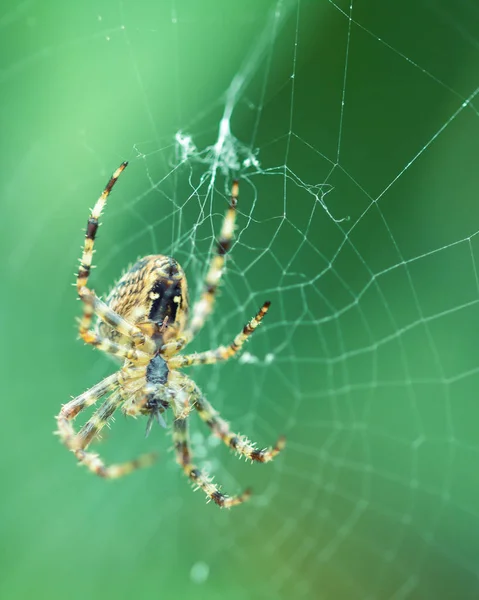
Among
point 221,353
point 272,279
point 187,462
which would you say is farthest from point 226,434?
point 272,279

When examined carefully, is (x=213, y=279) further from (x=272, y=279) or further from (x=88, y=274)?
(x=272, y=279)

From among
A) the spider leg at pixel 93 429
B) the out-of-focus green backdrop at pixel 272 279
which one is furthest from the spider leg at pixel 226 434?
the out-of-focus green backdrop at pixel 272 279

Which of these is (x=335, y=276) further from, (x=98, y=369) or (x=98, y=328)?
(x=98, y=369)

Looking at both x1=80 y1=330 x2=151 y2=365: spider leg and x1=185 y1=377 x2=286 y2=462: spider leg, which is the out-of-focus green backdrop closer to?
x1=185 y1=377 x2=286 y2=462: spider leg

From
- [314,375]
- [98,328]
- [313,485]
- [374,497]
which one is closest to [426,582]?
[374,497]

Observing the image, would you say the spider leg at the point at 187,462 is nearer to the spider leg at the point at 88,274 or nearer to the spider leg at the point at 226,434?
the spider leg at the point at 226,434

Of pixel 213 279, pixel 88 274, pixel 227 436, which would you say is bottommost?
pixel 227 436
